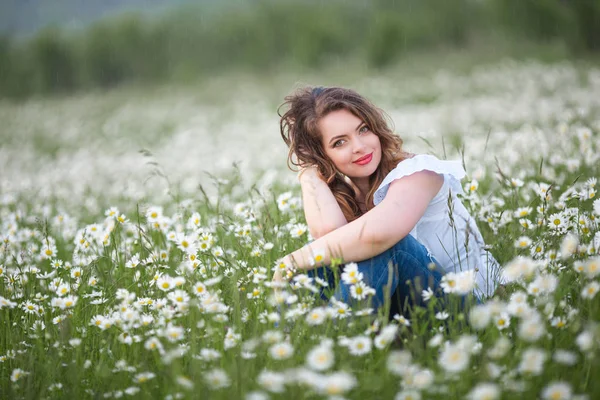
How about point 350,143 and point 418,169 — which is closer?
point 418,169

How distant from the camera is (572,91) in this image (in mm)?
9742

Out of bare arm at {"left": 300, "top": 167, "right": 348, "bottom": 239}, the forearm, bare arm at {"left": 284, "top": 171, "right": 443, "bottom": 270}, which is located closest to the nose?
bare arm at {"left": 300, "top": 167, "right": 348, "bottom": 239}

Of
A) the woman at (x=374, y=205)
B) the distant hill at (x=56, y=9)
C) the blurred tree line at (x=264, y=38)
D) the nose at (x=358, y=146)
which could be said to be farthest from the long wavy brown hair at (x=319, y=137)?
the distant hill at (x=56, y=9)

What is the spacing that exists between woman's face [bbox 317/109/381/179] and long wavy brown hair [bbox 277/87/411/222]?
39 millimetres

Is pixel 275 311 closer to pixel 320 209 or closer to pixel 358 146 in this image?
pixel 320 209

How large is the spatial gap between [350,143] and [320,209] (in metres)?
0.41

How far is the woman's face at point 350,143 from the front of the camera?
2988mm

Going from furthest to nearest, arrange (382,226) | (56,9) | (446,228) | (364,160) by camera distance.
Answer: (56,9), (364,160), (446,228), (382,226)

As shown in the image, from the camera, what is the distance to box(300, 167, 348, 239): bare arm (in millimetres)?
2863

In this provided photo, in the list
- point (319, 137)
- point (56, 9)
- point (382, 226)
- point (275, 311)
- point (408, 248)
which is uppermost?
point (56, 9)

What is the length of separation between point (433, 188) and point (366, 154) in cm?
44

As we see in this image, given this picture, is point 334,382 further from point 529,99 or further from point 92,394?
point 529,99

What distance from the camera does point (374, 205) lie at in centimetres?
307

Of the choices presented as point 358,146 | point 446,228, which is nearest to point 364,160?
point 358,146
